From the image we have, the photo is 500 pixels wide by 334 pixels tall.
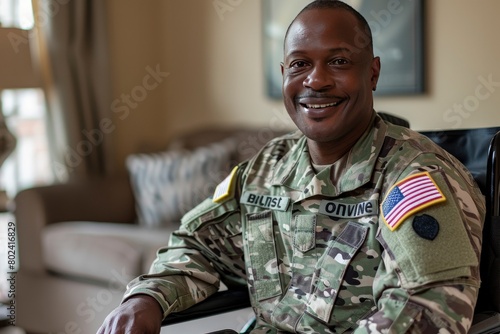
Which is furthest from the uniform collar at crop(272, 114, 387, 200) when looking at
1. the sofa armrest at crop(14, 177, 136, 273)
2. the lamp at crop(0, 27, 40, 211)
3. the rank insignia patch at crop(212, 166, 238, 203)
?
the sofa armrest at crop(14, 177, 136, 273)

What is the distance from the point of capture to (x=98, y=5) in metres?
3.57

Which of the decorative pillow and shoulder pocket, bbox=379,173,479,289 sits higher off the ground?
shoulder pocket, bbox=379,173,479,289

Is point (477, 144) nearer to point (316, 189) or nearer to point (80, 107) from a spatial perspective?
point (316, 189)

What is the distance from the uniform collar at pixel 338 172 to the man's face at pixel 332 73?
4cm

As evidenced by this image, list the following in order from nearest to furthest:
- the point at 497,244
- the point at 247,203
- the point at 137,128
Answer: the point at 497,244 → the point at 247,203 → the point at 137,128

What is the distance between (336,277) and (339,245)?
2.5 inches

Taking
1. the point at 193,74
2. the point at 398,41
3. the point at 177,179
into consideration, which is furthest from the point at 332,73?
the point at 193,74

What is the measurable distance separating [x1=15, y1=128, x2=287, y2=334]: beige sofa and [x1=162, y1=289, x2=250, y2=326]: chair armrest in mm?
1128

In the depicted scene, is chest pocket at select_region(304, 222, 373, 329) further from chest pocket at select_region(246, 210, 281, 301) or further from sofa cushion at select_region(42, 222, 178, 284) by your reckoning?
sofa cushion at select_region(42, 222, 178, 284)

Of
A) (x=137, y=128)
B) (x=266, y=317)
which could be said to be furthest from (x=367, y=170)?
(x=137, y=128)

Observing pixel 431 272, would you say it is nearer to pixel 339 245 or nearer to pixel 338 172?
pixel 339 245

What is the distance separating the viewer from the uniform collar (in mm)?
1336

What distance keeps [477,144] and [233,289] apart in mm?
644

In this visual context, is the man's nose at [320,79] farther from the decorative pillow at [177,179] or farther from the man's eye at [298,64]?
the decorative pillow at [177,179]
